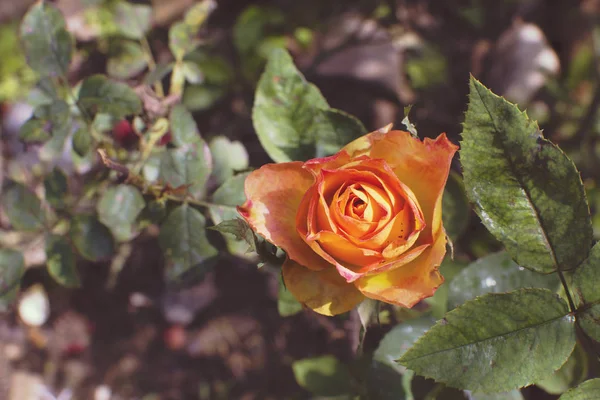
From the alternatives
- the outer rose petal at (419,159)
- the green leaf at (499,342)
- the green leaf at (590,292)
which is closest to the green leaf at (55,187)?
the outer rose petal at (419,159)

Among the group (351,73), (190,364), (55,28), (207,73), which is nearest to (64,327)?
(190,364)

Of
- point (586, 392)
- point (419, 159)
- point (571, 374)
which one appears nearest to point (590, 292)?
point (586, 392)

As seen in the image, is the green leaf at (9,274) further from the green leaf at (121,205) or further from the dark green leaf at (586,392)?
the dark green leaf at (586,392)

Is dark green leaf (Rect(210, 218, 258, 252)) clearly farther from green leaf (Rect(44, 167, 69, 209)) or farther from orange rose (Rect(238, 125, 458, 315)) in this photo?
green leaf (Rect(44, 167, 69, 209))

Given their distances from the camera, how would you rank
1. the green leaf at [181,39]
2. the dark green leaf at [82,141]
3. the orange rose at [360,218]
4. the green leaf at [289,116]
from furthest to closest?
the green leaf at [181,39] → the dark green leaf at [82,141] → the green leaf at [289,116] → the orange rose at [360,218]

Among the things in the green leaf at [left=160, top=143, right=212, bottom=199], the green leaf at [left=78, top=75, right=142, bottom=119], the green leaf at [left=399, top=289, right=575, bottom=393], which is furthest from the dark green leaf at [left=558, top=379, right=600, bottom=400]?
the green leaf at [left=78, top=75, right=142, bottom=119]

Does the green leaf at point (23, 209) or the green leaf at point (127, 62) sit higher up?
the green leaf at point (127, 62)
